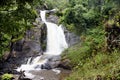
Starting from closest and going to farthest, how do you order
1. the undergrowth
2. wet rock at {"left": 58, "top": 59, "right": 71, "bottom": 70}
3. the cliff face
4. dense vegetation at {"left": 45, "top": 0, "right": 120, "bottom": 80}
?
the undergrowth
dense vegetation at {"left": 45, "top": 0, "right": 120, "bottom": 80}
wet rock at {"left": 58, "top": 59, "right": 71, "bottom": 70}
the cliff face

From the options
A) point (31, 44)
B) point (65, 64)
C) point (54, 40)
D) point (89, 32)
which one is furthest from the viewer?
point (54, 40)

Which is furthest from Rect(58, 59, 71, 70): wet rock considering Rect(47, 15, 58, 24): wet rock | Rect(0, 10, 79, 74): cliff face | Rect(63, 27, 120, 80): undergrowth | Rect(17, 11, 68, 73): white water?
Rect(47, 15, 58, 24): wet rock

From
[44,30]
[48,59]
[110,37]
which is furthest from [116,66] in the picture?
[44,30]

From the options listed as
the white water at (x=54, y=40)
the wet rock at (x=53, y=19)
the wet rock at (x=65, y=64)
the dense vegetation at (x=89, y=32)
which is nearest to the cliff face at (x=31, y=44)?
the white water at (x=54, y=40)

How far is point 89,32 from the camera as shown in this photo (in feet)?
66.7

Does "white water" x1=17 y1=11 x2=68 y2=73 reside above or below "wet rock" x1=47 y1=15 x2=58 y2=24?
below

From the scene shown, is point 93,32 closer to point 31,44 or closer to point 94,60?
point 94,60

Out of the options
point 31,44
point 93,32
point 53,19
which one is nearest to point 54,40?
point 31,44

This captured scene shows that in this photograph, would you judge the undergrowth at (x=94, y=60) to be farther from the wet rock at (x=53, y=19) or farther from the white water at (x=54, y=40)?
the wet rock at (x=53, y=19)

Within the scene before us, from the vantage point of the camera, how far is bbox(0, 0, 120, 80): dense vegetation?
6152 mm

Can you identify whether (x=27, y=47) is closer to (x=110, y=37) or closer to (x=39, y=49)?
(x=39, y=49)

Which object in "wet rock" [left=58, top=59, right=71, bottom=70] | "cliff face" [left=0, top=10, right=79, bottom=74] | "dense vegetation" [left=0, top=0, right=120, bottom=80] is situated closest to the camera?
"dense vegetation" [left=0, top=0, right=120, bottom=80]

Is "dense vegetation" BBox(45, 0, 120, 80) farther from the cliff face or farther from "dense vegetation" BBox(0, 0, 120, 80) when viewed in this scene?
the cliff face

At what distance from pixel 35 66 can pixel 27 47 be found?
4007mm
